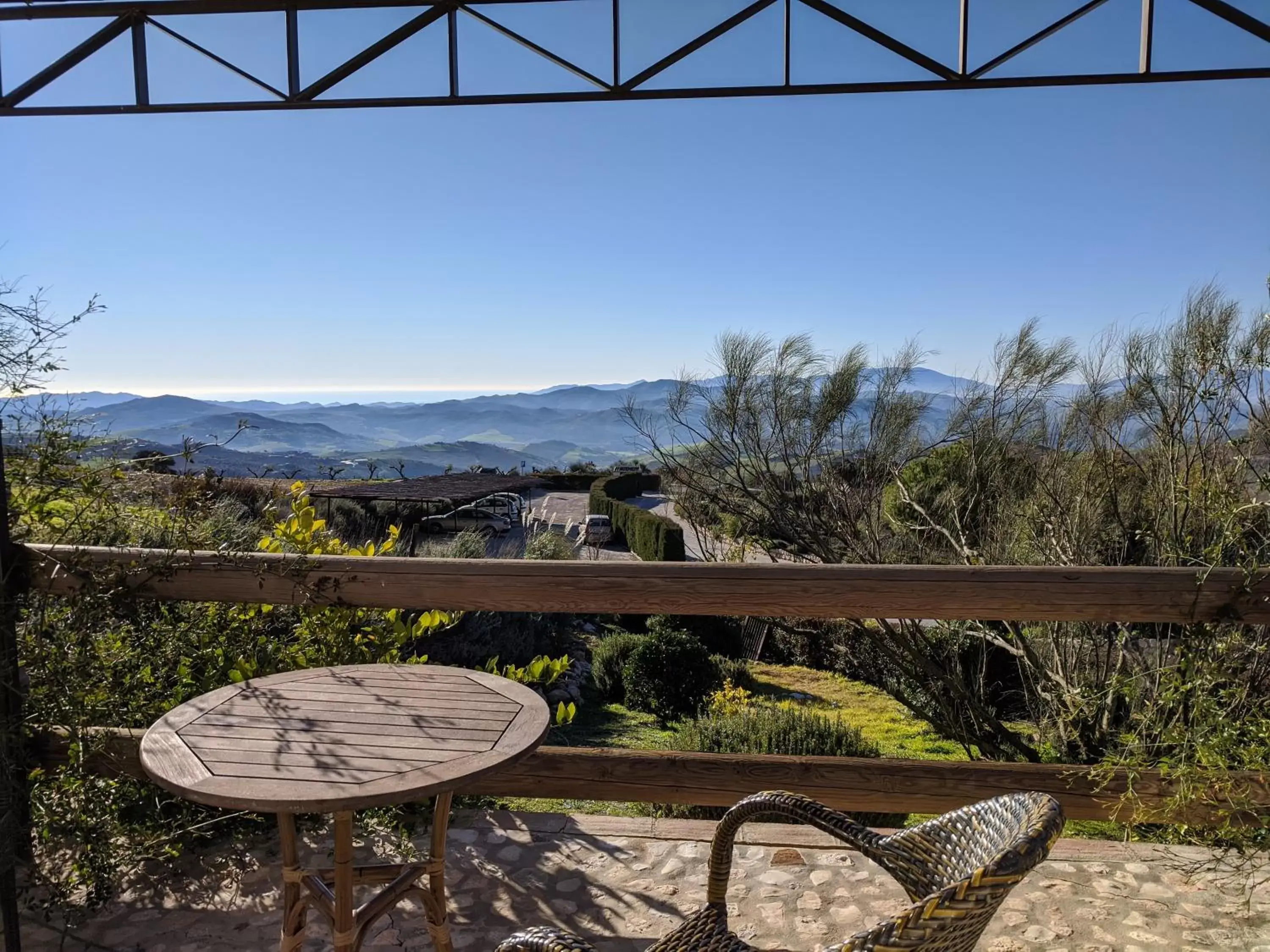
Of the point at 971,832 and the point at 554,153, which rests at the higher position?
the point at 554,153

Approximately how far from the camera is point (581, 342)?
3034 cm

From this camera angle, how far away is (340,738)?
1.61 metres

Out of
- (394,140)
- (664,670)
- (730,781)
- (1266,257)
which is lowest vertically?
(664,670)

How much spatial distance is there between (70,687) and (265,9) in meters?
2.58

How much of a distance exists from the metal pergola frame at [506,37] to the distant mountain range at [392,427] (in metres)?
1.32

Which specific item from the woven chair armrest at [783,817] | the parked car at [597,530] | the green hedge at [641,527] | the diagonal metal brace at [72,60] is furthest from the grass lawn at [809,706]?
the parked car at [597,530]

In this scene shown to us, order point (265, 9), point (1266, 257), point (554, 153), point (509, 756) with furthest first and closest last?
1. point (554, 153)
2. point (265, 9)
3. point (1266, 257)
4. point (509, 756)

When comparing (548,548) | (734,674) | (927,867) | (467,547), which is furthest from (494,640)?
(927,867)

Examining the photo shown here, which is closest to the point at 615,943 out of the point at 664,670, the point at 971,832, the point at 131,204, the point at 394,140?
the point at 971,832

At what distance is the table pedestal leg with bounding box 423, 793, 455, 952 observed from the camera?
1780mm

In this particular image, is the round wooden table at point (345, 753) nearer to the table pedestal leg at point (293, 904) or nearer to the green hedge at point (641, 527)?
the table pedestal leg at point (293, 904)

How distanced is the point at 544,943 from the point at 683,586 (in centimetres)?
124

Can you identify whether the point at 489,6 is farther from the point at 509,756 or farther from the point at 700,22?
the point at 509,756

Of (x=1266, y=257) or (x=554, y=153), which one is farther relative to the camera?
(x=554, y=153)
